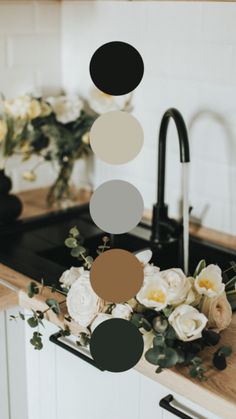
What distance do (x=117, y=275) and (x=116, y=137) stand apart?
23cm

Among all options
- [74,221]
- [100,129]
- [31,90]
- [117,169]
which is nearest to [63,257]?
[74,221]

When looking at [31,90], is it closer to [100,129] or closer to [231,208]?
[231,208]

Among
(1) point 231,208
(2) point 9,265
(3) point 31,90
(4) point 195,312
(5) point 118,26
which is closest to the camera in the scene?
(4) point 195,312

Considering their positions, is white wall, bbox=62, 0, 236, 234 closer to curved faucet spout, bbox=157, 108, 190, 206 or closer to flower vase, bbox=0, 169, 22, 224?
curved faucet spout, bbox=157, 108, 190, 206

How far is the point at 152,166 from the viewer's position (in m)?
2.06

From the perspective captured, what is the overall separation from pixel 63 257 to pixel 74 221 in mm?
223

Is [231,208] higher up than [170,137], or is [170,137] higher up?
[170,137]

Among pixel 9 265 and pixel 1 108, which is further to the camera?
pixel 1 108

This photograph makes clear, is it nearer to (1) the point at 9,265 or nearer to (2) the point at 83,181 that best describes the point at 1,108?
(2) the point at 83,181

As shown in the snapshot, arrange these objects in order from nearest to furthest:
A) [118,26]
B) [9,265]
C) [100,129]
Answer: [100,129], [9,265], [118,26]

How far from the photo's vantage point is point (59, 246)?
1.87 metres

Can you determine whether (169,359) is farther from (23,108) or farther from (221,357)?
(23,108)

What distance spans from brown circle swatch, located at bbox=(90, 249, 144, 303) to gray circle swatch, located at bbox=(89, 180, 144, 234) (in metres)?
0.05

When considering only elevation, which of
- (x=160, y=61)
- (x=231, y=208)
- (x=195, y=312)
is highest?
(x=160, y=61)
